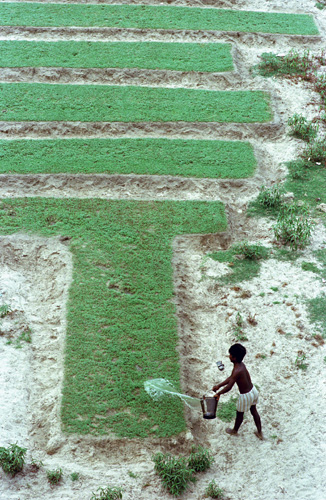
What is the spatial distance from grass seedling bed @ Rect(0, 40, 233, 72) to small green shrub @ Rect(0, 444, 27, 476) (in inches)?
434

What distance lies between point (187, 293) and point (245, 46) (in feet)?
32.8

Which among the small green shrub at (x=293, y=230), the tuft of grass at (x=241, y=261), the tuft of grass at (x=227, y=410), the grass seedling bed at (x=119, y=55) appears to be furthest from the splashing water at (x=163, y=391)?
the grass seedling bed at (x=119, y=55)

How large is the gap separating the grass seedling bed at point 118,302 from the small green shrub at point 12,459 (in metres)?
0.72

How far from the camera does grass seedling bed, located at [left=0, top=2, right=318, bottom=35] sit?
53.5 feet

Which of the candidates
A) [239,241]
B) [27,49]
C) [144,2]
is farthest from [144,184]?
[144,2]

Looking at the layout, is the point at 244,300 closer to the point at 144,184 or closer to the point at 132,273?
the point at 132,273

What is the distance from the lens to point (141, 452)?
22.0 ft

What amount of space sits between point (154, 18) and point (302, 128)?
718 cm

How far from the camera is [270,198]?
34.7 ft

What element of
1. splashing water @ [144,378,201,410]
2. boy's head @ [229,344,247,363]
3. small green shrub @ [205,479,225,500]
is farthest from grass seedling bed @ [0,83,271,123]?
small green shrub @ [205,479,225,500]

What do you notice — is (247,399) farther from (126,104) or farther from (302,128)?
(126,104)

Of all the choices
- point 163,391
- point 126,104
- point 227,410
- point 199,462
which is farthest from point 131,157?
point 199,462

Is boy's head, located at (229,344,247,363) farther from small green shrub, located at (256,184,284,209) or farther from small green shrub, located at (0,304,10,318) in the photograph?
small green shrub, located at (256,184,284,209)

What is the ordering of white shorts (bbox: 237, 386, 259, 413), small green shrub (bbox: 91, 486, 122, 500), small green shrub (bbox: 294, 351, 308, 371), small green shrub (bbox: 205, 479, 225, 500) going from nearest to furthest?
1. small green shrub (bbox: 91, 486, 122, 500)
2. small green shrub (bbox: 205, 479, 225, 500)
3. white shorts (bbox: 237, 386, 259, 413)
4. small green shrub (bbox: 294, 351, 308, 371)
